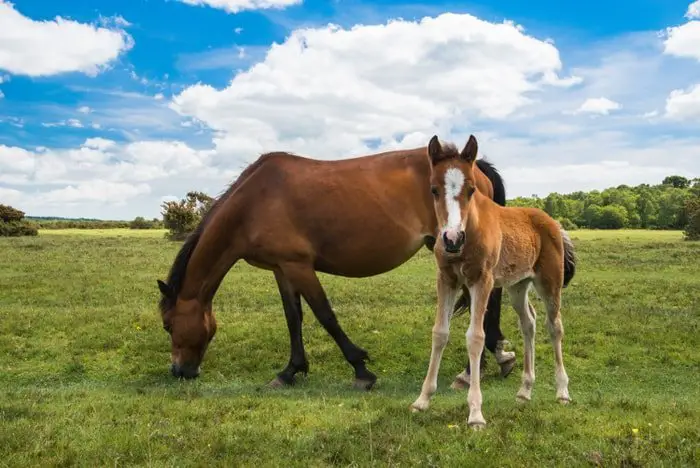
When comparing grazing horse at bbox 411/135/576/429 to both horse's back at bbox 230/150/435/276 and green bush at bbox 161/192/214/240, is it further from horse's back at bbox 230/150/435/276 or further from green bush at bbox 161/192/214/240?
green bush at bbox 161/192/214/240

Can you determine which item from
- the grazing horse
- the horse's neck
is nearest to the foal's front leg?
the grazing horse

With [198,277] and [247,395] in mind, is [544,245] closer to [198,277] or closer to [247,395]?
[247,395]

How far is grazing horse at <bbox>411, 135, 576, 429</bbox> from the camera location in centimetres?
552

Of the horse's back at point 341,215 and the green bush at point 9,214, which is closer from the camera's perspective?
the horse's back at point 341,215

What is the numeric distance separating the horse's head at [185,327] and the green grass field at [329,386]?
0.43m

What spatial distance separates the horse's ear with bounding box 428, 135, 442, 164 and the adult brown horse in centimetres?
292

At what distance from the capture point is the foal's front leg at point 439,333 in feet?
20.2

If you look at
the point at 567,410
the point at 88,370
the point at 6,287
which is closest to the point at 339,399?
the point at 567,410

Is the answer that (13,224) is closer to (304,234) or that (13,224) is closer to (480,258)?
(304,234)

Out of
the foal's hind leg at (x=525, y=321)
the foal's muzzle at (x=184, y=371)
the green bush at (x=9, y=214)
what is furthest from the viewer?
the green bush at (x=9, y=214)

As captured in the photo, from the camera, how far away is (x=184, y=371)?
29.4 feet

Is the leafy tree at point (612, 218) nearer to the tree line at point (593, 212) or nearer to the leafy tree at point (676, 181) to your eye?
the tree line at point (593, 212)

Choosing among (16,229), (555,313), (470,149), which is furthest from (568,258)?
(16,229)

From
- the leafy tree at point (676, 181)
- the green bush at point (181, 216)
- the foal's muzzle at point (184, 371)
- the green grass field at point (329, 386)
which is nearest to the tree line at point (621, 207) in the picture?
the leafy tree at point (676, 181)
